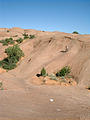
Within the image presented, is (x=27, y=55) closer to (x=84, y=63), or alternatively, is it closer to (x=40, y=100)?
(x=84, y=63)

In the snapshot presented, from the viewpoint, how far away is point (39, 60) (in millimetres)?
20875

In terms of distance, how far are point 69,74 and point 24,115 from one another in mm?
10485

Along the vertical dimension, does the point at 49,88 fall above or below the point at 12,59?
below

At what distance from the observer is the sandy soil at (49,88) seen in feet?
19.4

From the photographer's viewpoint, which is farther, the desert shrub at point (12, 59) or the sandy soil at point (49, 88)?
the desert shrub at point (12, 59)

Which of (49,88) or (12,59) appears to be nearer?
(49,88)

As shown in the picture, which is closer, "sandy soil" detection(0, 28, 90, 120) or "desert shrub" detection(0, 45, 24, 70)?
"sandy soil" detection(0, 28, 90, 120)

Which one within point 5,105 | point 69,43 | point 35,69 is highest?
point 69,43

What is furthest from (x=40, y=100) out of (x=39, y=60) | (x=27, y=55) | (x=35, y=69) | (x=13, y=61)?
(x=27, y=55)

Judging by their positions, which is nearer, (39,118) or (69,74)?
(39,118)

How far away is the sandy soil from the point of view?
19.4ft

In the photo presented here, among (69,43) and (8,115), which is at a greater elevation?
(69,43)

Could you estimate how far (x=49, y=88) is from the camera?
11.1 metres

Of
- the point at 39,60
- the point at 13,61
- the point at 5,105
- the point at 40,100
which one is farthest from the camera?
the point at 13,61
